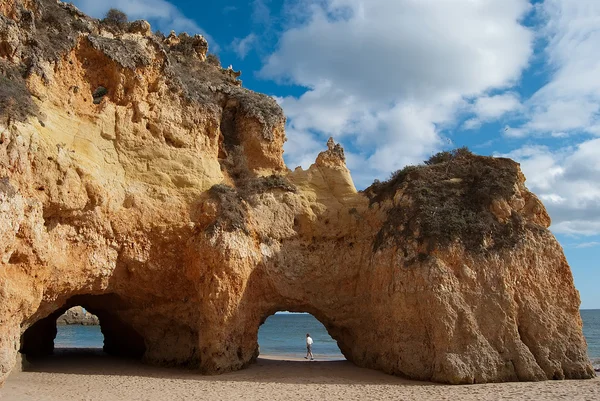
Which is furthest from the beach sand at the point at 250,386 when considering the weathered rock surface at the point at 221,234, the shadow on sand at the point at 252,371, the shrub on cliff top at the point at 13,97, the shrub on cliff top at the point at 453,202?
the shrub on cliff top at the point at 13,97

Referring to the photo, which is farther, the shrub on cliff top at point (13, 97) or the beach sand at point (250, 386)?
the shrub on cliff top at point (13, 97)

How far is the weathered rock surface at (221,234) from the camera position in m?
11.2

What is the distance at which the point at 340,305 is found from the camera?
14477mm

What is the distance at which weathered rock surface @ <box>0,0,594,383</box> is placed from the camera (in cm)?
1116

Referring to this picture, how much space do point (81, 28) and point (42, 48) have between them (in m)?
1.48

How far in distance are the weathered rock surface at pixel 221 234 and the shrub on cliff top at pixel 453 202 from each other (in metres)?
0.05

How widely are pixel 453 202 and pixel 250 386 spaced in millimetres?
7446

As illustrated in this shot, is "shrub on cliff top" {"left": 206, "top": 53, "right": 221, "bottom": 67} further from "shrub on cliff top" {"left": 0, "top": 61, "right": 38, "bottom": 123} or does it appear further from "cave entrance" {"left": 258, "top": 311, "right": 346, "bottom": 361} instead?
"cave entrance" {"left": 258, "top": 311, "right": 346, "bottom": 361}

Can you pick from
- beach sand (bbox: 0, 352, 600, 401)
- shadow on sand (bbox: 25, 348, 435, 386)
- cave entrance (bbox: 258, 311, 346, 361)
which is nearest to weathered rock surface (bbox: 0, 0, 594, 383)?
shadow on sand (bbox: 25, 348, 435, 386)

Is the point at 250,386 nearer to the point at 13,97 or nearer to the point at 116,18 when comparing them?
the point at 13,97

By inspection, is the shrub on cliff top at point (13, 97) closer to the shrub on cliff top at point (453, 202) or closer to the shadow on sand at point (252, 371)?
the shadow on sand at point (252, 371)

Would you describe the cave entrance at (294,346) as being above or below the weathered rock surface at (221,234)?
below

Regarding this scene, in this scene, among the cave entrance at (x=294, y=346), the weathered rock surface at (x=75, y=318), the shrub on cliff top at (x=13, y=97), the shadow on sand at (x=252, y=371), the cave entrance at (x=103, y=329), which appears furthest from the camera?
the weathered rock surface at (x=75, y=318)

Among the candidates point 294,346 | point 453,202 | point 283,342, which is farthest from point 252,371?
point 283,342
